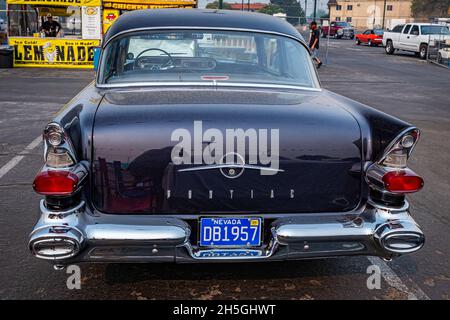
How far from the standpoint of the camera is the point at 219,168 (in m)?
2.96

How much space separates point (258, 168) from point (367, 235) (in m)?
0.76

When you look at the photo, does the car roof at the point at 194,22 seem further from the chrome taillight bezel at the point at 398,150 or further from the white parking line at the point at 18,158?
the white parking line at the point at 18,158

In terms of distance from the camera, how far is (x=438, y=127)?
9.68 m

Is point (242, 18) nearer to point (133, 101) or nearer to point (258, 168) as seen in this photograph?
point (133, 101)

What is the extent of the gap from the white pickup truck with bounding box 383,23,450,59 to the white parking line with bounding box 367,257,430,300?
84.5ft

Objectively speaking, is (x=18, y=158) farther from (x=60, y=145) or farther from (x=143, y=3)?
(x=143, y=3)

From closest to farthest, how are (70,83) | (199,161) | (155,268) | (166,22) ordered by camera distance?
(199,161)
(155,268)
(166,22)
(70,83)

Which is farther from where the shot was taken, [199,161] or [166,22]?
[166,22]

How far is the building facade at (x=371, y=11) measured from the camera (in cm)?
9131

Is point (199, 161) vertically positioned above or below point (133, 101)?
below

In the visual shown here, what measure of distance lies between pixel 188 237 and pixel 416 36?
97.5 feet

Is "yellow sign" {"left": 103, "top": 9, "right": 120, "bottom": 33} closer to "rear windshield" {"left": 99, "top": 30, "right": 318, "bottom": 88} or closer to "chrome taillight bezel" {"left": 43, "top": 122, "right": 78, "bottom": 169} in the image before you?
"rear windshield" {"left": 99, "top": 30, "right": 318, "bottom": 88}

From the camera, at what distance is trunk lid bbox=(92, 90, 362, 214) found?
116 inches
